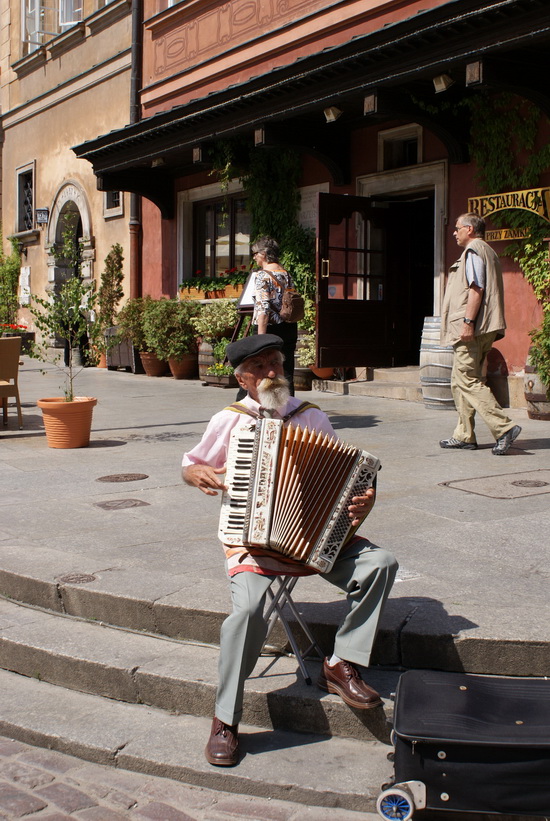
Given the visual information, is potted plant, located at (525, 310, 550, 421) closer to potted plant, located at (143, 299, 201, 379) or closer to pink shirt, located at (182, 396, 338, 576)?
pink shirt, located at (182, 396, 338, 576)

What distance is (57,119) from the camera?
21.3 m

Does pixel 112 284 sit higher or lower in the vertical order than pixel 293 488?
higher

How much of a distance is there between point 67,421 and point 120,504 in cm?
253

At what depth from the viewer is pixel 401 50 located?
33.8ft

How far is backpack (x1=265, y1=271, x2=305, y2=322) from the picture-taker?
788 centimetres

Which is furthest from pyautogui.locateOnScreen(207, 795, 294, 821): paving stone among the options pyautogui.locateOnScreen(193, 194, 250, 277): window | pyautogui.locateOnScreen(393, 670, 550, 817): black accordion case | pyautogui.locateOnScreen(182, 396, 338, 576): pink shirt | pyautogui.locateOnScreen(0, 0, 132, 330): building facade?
pyautogui.locateOnScreen(0, 0, 132, 330): building facade

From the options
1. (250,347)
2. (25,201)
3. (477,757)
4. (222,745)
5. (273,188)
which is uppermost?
(25,201)

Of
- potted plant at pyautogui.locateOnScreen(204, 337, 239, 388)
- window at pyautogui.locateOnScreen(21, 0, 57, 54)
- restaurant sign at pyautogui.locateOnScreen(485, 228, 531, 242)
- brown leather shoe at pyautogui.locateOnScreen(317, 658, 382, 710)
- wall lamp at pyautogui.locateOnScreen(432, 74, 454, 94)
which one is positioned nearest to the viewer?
brown leather shoe at pyautogui.locateOnScreen(317, 658, 382, 710)

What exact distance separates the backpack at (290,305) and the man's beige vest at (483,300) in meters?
1.34

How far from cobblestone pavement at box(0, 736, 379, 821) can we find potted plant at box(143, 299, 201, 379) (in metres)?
12.3

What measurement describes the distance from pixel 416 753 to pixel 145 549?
2467 mm

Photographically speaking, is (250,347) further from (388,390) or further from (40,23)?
(40,23)

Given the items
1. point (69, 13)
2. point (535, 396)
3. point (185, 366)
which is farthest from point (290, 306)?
point (69, 13)

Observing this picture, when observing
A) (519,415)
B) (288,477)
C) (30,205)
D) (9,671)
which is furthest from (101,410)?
(30,205)
